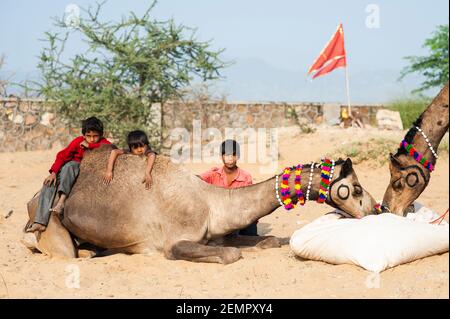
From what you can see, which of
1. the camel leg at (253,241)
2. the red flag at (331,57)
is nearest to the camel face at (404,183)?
the camel leg at (253,241)

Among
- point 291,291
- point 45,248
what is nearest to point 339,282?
point 291,291

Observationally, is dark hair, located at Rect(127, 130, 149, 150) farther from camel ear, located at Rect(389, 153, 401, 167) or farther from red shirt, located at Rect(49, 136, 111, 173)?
camel ear, located at Rect(389, 153, 401, 167)

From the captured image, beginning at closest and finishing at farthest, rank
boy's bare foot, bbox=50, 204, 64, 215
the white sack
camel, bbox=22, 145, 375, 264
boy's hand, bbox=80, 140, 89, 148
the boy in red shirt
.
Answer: the white sack < camel, bbox=22, 145, 375, 264 < boy's bare foot, bbox=50, 204, 64, 215 < boy's hand, bbox=80, 140, 89, 148 < the boy in red shirt

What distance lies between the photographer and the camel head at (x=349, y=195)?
6988mm

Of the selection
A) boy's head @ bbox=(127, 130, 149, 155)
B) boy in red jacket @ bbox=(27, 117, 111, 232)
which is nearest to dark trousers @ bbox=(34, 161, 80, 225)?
boy in red jacket @ bbox=(27, 117, 111, 232)

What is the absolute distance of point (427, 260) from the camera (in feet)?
20.6

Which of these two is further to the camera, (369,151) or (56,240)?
(369,151)

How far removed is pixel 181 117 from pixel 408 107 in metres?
8.12

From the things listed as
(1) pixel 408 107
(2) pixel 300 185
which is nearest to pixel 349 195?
(2) pixel 300 185

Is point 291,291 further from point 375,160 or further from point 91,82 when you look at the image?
point 91,82

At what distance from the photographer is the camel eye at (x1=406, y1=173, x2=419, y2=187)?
709 cm

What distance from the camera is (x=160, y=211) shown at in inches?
292

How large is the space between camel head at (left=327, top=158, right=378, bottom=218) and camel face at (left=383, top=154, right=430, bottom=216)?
1.00 feet

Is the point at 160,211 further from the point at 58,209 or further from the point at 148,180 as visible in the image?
the point at 58,209
